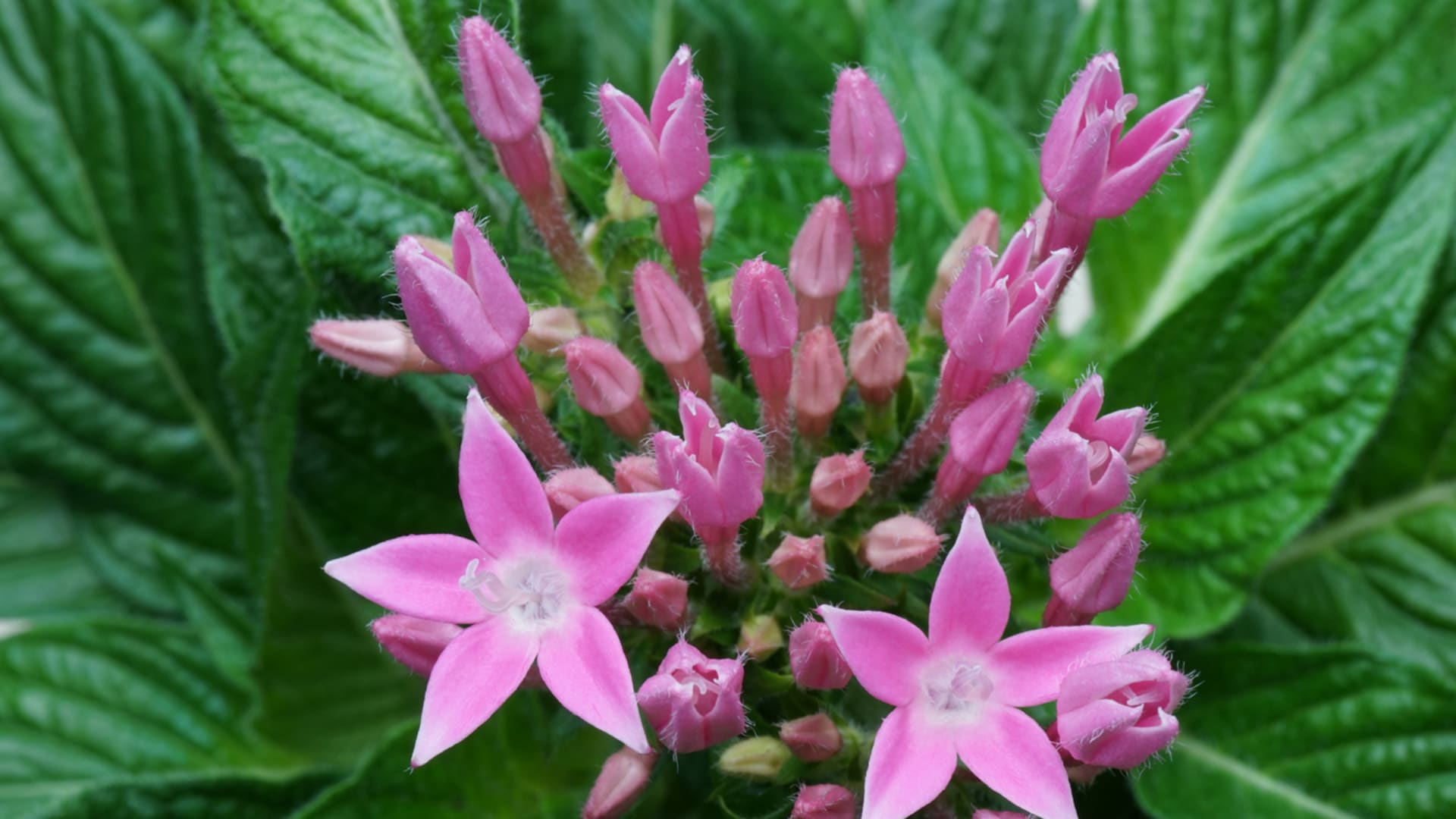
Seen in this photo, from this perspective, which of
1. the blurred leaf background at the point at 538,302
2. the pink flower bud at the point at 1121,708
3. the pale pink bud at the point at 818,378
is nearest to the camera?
the pink flower bud at the point at 1121,708

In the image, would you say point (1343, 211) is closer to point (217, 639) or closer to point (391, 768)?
point (391, 768)

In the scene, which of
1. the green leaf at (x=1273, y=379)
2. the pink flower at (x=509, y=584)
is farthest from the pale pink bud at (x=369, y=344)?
the green leaf at (x=1273, y=379)

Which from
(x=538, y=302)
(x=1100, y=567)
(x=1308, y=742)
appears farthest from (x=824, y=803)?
(x=1308, y=742)

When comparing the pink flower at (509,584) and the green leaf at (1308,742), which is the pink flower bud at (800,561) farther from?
the green leaf at (1308,742)

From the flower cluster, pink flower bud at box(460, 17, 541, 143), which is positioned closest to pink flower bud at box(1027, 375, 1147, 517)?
the flower cluster

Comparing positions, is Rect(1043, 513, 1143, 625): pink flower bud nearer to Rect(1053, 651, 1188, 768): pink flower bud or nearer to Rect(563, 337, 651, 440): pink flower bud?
Rect(1053, 651, 1188, 768): pink flower bud

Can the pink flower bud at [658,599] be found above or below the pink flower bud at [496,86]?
below
